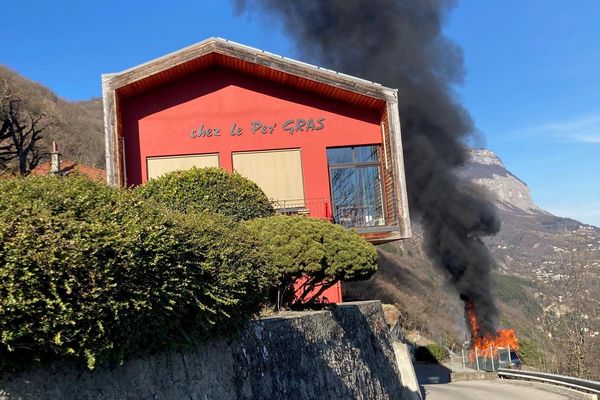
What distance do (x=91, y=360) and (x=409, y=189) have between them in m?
25.9

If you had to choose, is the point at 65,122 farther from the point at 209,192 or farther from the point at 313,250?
the point at 313,250

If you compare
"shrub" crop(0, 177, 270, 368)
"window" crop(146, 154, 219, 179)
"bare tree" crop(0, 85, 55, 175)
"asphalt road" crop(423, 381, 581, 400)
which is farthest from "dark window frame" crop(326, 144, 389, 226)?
"shrub" crop(0, 177, 270, 368)

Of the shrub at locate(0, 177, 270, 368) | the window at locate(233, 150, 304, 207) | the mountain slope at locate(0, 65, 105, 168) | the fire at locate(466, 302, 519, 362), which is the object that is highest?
the mountain slope at locate(0, 65, 105, 168)

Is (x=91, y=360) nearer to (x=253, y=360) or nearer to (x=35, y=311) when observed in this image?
(x=35, y=311)

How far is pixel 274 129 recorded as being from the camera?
18312 millimetres

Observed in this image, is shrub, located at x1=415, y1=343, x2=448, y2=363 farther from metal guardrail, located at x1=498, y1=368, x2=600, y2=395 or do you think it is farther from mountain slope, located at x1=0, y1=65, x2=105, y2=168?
mountain slope, located at x1=0, y1=65, x2=105, y2=168

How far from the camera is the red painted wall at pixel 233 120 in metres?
18.0

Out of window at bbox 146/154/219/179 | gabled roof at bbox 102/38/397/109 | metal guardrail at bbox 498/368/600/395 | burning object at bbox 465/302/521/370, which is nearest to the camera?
gabled roof at bbox 102/38/397/109

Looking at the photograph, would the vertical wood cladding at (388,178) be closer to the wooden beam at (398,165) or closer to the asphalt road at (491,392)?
the wooden beam at (398,165)

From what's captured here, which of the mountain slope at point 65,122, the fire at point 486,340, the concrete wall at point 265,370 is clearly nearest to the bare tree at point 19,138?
the mountain slope at point 65,122

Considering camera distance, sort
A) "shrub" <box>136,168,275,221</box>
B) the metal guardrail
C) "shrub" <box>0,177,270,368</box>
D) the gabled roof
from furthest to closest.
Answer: the metal guardrail → the gabled roof → "shrub" <box>136,168,275,221</box> → "shrub" <box>0,177,270,368</box>

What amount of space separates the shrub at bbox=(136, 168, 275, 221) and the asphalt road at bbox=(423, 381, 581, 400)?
1135 cm

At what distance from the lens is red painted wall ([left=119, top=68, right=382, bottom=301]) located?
1798cm

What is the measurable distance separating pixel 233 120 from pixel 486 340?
66.8 feet
